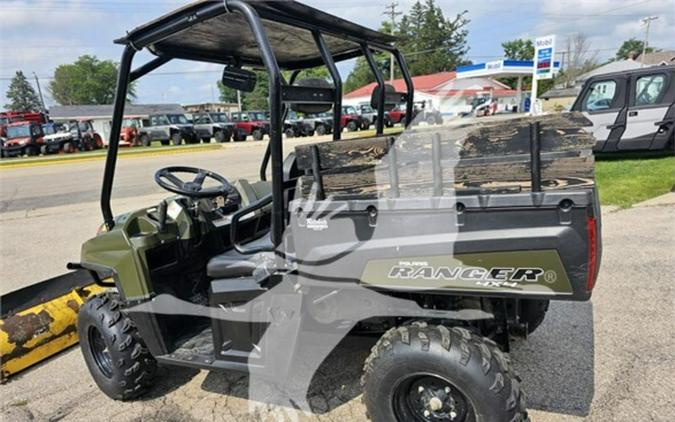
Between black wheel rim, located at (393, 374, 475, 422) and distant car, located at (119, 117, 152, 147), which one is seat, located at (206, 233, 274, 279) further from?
distant car, located at (119, 117, 152, 147)

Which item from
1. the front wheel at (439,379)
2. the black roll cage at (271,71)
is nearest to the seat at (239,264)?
the black roll cage at (271,71)

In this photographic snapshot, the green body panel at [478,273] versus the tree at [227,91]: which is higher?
the tree at [227,91]

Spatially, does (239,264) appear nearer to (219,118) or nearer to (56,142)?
(56,142)

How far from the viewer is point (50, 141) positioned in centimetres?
2394

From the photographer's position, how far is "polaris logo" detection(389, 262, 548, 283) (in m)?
1.77

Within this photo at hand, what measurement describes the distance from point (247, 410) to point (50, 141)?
85.5ft

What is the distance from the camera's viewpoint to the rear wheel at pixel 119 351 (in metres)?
2.72

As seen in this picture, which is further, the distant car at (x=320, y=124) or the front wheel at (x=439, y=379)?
the distant car at (x=320, y=124)

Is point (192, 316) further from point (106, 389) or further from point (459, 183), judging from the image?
point (459, 183)

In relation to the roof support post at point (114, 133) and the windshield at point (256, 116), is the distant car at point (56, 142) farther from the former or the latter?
the roof support post at point (114, 133)

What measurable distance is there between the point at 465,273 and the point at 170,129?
1038 inches

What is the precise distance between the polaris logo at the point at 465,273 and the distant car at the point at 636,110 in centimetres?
864

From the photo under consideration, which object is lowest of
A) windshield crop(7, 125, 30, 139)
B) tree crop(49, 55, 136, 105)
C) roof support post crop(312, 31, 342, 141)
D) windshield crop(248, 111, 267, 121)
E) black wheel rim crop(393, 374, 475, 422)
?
black wheel rim crop(393, 374, 475, 422)

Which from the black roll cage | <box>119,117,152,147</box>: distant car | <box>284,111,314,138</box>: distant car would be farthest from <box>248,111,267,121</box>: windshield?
the black roll cage
